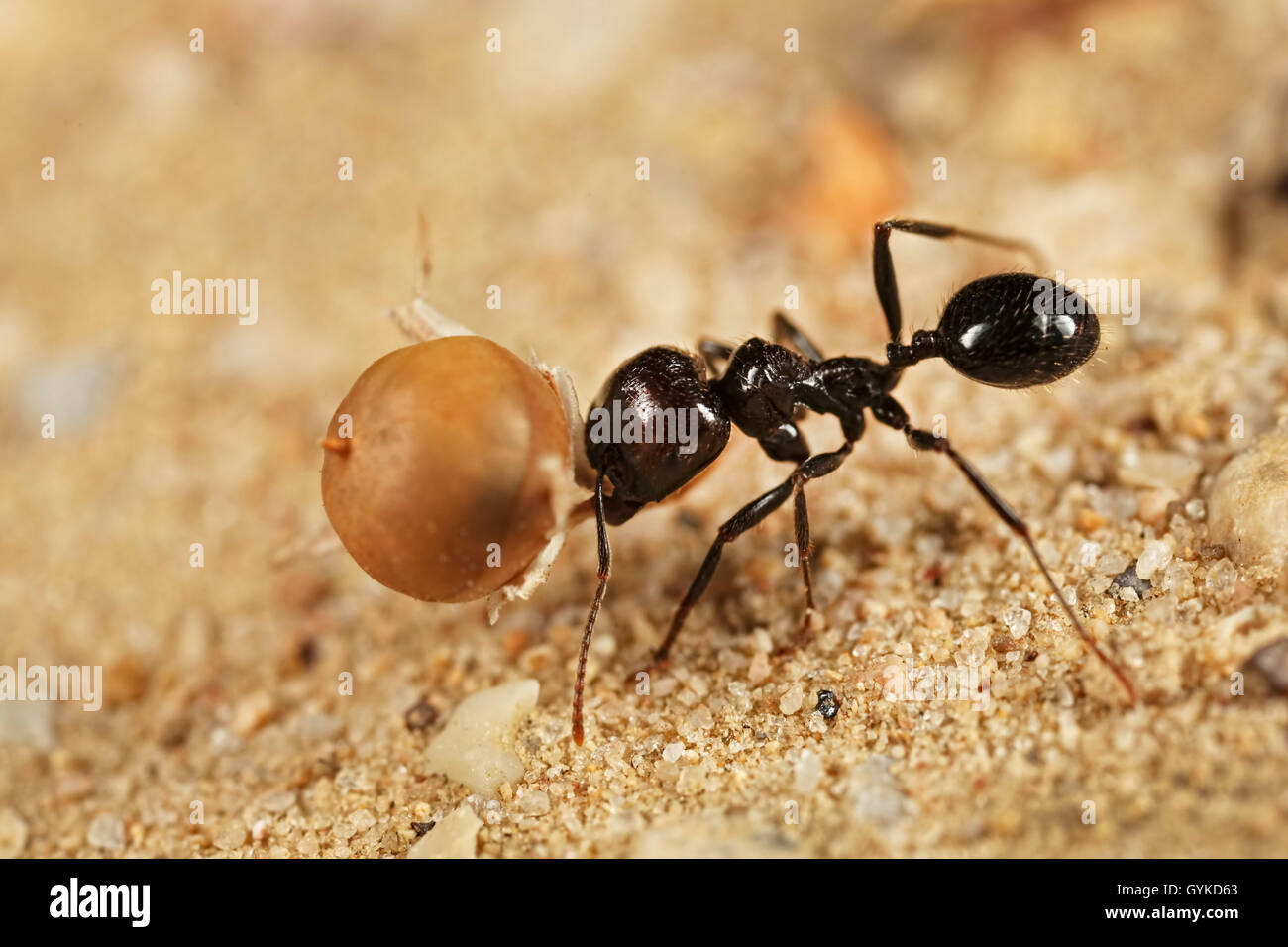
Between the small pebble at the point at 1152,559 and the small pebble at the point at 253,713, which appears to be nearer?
the small pebble at the point at 1152,559

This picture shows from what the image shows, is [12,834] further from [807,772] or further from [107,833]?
[807,772]

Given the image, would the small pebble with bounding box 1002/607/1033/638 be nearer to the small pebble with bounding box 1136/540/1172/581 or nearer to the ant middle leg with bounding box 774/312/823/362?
the small pebble with bounding box 1136/540/1172/581

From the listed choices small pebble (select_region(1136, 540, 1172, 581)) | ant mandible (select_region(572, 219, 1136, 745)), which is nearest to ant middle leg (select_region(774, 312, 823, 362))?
ant mandible (select_region(572, 219, 1136, 745))

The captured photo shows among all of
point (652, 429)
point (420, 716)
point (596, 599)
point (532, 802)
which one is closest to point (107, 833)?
point (420, 716)

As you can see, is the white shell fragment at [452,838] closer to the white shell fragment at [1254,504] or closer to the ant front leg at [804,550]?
the ant front leg at [804,550]

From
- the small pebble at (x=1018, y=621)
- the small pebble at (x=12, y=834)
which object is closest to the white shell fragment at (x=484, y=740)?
the small pebble at (x=12, y=834)

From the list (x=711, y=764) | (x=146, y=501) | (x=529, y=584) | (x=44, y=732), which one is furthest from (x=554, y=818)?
(x=146, y=501)
